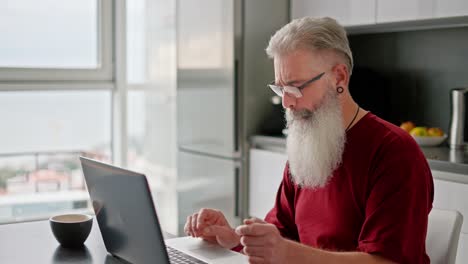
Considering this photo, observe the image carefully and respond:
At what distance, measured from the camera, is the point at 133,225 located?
1449 millimetres

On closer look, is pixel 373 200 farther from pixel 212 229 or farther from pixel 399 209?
pixel 212 229

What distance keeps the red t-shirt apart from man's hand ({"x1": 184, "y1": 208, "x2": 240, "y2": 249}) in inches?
8.6

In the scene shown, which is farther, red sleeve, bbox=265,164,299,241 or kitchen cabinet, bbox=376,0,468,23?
kitchen cabinet, bbox=376,0,468,23

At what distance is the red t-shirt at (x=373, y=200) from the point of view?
1532mm

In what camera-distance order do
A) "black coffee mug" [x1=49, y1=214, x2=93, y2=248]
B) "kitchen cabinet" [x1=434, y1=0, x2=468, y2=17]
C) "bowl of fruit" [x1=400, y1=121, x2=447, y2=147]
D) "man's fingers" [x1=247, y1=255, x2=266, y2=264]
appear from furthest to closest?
"bowl of fruit" [x1=400, y1=121, x2=447, y2=147] → "kitchen cabinet" [x1=434, y1=0, x2=468, y2=17] → "black coffee mug" [x1=49, y1=214, x2=93, y2=248] → "man's fingers" [x1=247, y1=255, x2=266, y2=264]

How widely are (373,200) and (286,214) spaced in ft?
1.38

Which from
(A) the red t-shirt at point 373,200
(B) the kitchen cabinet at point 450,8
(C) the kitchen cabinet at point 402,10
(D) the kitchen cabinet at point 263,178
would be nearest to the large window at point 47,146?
(D) the kitchen cabinet at point 263,178

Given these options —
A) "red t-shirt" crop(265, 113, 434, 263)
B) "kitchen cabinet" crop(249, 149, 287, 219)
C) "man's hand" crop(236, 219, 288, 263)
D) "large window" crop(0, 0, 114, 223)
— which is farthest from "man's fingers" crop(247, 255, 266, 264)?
"large window" crop(0, 0, 114, 223)

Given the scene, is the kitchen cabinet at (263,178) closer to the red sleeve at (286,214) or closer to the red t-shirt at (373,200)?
the red sleeve at (286,214)

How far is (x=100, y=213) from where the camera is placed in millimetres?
1638

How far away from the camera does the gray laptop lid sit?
4.45ft

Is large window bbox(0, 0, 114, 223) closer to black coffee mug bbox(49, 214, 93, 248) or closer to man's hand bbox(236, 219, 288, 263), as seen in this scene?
black coffee mug bbox(49, 214, 93, 248)

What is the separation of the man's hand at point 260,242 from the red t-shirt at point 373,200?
0.24 metres

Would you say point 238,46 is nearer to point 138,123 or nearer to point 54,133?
point 138,123
